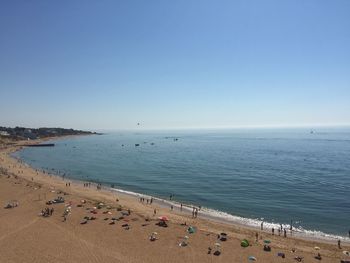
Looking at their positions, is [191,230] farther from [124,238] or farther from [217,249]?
[124,238]

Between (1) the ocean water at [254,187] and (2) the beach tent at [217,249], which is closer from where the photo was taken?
(2) the beach tent at [217,249]

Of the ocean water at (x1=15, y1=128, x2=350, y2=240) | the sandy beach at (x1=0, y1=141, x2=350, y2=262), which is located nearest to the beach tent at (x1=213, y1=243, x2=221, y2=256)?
the sandy beach at (x1=0, y1=141, x2=350, y2=262)

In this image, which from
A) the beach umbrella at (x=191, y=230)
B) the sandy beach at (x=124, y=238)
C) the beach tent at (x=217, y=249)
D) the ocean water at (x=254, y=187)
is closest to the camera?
the sandy beach at (x=124, y=238)

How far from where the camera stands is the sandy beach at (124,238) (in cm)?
2827

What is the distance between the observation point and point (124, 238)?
3262 cm

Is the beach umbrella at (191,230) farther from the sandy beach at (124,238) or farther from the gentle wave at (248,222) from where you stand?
the gentle wave at (248,222)

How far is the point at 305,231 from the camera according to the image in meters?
37.7

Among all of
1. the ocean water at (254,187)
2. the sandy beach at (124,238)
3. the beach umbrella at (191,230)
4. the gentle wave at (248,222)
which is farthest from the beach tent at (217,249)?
the ocean water at (254,187)

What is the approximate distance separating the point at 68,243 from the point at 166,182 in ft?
120

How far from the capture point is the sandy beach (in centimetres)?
2827

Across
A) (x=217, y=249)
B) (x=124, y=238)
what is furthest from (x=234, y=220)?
(x=124, y=238)

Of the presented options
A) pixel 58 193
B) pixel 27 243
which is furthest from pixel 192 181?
pixel 27 243

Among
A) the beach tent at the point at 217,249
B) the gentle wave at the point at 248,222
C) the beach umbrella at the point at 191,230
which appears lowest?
the gentle wave at the point at 248,222

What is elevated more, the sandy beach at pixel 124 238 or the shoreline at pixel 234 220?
the sandy beach at pixel 124 238
